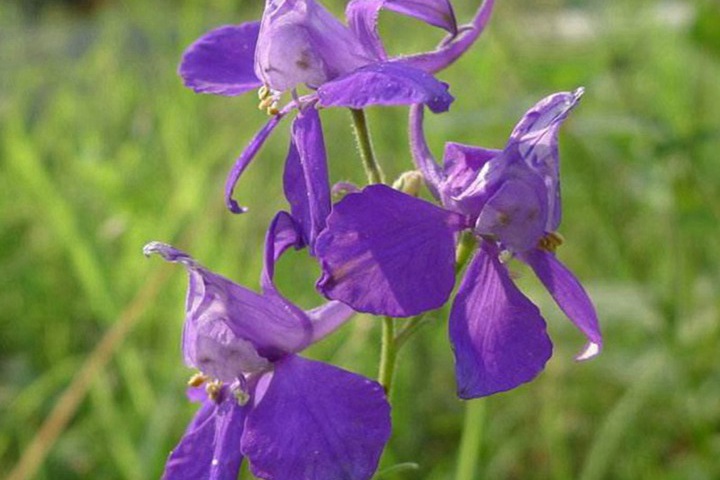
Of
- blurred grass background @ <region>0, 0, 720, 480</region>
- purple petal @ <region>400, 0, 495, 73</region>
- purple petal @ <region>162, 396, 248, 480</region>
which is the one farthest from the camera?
blurred grass background @ <region>0, 0, 720, 480</region>

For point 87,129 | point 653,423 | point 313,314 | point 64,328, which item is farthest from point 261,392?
point 87,129

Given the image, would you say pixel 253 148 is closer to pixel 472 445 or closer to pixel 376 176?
pixel 376 176

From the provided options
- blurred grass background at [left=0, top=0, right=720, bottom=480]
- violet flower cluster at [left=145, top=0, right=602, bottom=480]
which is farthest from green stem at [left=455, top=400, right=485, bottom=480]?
violet flower cluster at [left=145, top=0, right=602, bottom=480]

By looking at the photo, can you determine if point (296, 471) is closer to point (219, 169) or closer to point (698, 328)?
point (698, 328)

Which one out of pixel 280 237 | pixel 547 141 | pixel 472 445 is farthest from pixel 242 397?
pixel 472 445

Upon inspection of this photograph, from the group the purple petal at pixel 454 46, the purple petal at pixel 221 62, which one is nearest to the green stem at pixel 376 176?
the purple petal at pixel 454 46

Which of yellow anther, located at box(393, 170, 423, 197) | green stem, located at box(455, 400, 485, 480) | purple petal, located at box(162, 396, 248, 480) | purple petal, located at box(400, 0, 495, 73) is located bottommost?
green stem, located at box(455, 400, 485, 480)

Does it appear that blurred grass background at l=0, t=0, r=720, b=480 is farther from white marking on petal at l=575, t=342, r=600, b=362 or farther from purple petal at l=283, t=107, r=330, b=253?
purple petal at l=283, t=107, r=330, b=253
